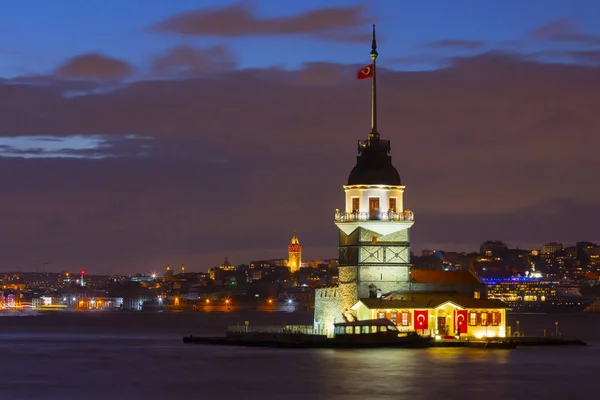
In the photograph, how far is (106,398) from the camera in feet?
216

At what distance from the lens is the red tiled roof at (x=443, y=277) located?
95.1 m

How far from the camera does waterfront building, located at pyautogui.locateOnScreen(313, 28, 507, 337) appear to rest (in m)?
92.3

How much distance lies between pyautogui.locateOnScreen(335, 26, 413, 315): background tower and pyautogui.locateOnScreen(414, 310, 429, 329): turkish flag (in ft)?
6.96

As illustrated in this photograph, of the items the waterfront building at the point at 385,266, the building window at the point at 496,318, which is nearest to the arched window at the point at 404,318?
the waterfront building at the point at 385,266

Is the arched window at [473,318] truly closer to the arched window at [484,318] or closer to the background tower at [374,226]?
the arched window at [484,318]

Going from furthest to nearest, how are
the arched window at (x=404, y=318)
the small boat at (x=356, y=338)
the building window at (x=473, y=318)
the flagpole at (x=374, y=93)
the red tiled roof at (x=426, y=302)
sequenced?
the flagpole at (x=374, y=93) < the building window at (x=473, y=318) < the arched window at (x=404, y=318) < the red tiled roof at (x=426, y=302) < the small boat at (x=356, y=338)

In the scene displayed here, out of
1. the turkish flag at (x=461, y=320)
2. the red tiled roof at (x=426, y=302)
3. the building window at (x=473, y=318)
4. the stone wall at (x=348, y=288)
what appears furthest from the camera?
the stone wall at (x=348, y=288)

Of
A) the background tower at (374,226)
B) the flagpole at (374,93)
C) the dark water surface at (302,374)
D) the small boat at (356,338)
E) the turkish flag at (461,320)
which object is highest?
the flagpole at (374,93)

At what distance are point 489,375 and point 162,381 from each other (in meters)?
17.1

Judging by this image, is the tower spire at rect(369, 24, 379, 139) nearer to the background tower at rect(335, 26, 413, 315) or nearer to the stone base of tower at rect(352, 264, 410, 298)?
the background tower at rect(335, 26, 413, 315)

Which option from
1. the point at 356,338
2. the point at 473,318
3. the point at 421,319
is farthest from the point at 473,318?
the point at 356,338

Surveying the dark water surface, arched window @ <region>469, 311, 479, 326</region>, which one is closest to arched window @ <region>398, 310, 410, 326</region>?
the dark water surface

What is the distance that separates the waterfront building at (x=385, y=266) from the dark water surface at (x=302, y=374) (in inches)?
123

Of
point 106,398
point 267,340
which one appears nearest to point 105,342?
point 267,340
